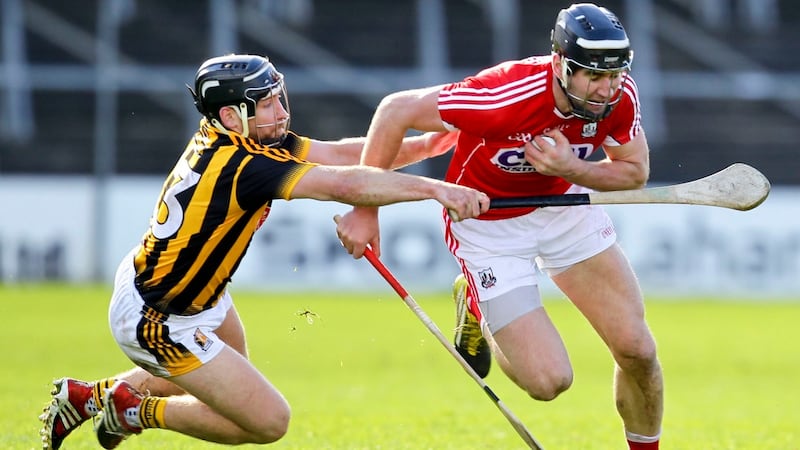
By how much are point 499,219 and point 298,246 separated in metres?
11.4

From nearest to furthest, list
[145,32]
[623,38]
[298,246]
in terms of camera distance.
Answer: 1. [623,38]
2. [298,246]
3. [145,32]

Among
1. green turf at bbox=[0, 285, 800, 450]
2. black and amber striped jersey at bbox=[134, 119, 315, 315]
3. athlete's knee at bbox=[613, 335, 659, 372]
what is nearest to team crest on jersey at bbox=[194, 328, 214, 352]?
black and amber striped jersey at bbox=[134, 119, 315, 315]

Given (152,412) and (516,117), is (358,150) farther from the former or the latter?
(152,412)

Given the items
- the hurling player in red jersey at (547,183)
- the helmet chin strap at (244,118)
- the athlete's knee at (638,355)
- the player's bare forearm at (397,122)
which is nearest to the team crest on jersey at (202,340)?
the hurling player in red jersey at (547,183)

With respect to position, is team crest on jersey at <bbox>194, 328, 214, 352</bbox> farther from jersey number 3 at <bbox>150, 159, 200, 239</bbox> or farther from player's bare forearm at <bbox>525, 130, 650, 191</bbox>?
player's bare forearm at <bbox>525, 130, 650, 191</bbox>

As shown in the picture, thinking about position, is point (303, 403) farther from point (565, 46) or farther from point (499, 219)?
point (565, 46)

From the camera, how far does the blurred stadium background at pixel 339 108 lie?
17719mm

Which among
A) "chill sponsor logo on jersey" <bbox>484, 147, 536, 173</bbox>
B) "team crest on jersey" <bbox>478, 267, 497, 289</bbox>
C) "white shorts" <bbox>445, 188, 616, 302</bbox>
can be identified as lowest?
"team crest on jersey" <bbox>478, 267, 497, 289</bbox>

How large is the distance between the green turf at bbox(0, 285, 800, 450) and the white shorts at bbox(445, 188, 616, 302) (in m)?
1.10

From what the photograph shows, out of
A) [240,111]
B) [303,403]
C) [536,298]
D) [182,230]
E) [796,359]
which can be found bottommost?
[796,359]

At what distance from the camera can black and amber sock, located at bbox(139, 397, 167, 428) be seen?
5.83m

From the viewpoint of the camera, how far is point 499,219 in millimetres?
6359

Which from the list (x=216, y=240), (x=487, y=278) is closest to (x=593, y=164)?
(x=487, y=278)

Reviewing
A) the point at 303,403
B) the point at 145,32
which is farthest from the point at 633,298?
the point at 145,32
